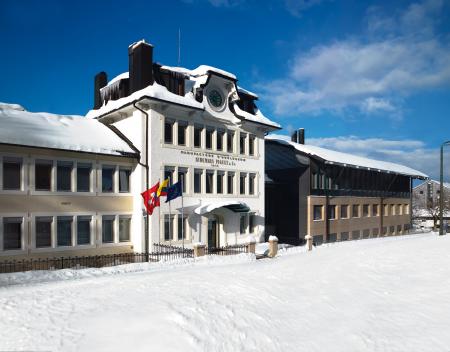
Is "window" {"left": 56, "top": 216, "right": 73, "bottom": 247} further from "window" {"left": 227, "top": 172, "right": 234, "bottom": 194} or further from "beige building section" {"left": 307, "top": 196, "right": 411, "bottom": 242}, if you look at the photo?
"beige building section" {"left": 307, "top": 196, "right": 411, "bottom": 242}

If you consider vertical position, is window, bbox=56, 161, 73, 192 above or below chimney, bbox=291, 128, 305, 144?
below

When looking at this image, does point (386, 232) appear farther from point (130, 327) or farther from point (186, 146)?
point (130, 327)

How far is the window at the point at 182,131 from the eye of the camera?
24.2 metres

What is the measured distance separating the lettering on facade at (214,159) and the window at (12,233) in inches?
420

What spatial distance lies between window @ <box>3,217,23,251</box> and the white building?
6510mm

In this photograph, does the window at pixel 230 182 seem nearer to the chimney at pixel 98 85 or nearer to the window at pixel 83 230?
the window at pixel 83 230

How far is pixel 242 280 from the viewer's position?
43.5ft

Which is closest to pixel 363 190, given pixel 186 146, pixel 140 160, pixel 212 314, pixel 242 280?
pixel 186 146

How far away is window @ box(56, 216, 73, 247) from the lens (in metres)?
19.4

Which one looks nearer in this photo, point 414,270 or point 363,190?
point 414,270

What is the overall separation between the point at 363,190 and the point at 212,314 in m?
34.2

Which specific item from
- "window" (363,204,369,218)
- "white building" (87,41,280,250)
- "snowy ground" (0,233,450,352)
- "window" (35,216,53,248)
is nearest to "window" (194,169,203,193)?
"white building" (87,41,280,250)

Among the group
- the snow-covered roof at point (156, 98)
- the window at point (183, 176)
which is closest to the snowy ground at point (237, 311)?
the window at point (183, 176)

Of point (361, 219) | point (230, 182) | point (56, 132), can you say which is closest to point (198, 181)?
point (230, 182)
